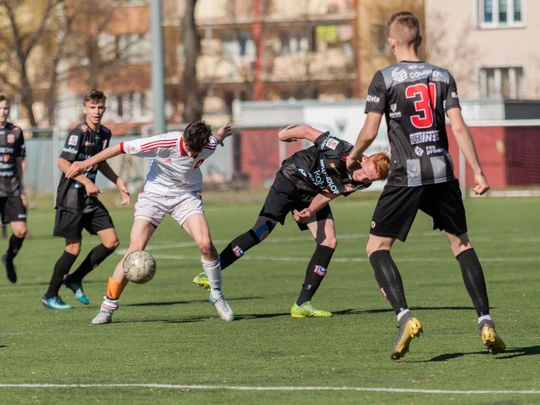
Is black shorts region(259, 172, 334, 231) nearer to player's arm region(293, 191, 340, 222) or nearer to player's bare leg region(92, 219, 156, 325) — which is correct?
player's arm region(293, 191, 340, 222)

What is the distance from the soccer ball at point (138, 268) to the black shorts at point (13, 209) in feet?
15.2

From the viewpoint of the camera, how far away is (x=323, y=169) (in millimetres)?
10219

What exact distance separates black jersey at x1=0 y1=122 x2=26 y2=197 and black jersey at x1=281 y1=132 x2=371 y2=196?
4703 millimetres

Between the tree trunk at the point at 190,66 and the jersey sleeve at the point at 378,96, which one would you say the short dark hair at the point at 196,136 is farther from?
the tree trunk at the point at 190,66

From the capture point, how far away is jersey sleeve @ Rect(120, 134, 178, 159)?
9477mm

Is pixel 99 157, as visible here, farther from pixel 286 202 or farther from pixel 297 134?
pixel 286 202

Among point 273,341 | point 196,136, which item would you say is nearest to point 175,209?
point 196,136

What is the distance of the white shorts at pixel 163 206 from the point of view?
32.9 ft

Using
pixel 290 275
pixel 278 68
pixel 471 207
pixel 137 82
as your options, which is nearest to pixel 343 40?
pixel 278 68

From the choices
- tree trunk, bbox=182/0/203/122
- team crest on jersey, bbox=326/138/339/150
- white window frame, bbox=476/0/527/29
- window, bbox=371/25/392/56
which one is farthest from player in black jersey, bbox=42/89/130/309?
window, bbox=371/25/392/56

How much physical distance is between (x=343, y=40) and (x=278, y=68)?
4002mm

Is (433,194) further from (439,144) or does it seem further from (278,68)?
(278,68)

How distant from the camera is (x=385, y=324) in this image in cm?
966

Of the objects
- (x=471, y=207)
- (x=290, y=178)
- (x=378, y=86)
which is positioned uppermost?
(x=378, y=86)
